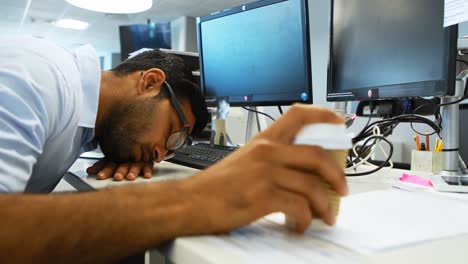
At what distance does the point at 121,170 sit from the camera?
2.86 ft

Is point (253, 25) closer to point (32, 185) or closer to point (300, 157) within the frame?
point (32, 185)

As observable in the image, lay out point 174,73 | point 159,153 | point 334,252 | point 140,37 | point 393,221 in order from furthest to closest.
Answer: point 140,37 < point 174,73 < point 159,153 < point 393,221 < point 334,252

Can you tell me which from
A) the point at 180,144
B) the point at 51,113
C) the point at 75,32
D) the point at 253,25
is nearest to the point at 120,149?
the point at 180,144

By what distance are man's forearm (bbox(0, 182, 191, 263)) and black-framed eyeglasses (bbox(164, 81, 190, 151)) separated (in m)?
0.62

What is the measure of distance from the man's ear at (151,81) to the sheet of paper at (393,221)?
2.11ft

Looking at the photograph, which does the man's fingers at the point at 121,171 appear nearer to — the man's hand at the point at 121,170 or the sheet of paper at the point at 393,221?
the man's hand at the point at 121,170

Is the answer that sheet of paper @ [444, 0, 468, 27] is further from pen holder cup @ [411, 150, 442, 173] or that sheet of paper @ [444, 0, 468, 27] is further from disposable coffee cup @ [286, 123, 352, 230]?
disposable coffee cup @ [286, 123, 352, 230]

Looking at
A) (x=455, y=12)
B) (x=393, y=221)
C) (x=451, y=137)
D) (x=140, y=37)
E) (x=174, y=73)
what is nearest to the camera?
(x=393, y=221)

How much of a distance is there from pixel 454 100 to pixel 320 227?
617 mm

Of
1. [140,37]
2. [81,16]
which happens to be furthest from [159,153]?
[81,16]

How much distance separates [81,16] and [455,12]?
6.44 meters

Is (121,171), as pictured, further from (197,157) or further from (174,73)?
(174,73)

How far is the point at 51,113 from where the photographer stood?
0.66 metres

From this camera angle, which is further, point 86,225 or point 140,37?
point 140,37
